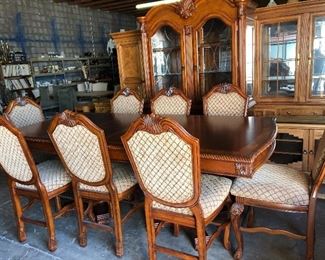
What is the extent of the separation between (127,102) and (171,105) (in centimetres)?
53

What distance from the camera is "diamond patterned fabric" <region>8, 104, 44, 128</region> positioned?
9.21 feet

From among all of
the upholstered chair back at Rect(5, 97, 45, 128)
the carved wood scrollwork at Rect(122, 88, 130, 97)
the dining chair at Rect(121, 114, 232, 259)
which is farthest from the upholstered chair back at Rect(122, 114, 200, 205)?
the upholstered chair back at Rect(5, 97, 45, 128)

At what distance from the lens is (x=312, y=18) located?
8.89ft

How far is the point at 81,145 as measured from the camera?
67.8 inches

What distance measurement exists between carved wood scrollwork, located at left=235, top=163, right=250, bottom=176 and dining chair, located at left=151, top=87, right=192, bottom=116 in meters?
1.39

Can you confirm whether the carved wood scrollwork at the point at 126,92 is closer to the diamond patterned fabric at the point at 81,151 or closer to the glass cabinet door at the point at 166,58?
the glass cabinet door at the point at 166,58

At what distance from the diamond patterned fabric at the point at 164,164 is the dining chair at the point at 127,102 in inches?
62.4

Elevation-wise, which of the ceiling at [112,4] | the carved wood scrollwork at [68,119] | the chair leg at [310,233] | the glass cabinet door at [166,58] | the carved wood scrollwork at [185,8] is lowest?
the chair leg at [310,233]

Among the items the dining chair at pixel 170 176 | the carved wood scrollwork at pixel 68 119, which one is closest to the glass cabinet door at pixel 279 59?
the dining chair at pixel 170 176

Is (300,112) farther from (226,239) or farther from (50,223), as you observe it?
(50,223)

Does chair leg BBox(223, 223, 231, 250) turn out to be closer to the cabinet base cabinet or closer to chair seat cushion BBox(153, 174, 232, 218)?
chair seat cushion BBox(153, 174, 232, 218)

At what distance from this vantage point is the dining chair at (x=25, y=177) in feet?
6.03

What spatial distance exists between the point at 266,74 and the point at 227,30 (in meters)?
0.62

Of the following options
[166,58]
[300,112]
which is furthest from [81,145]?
[300,112]
